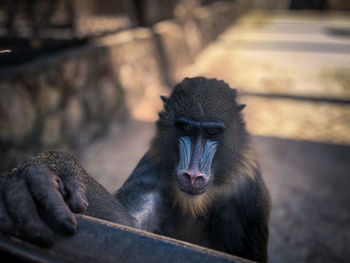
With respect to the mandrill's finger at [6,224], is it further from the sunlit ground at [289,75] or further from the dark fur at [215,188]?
the sunlit ground at [289,75]

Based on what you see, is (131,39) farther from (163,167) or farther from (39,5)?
(163,167)

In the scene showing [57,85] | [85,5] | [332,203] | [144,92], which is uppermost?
[85,5]

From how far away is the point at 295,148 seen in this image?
13.1 ft

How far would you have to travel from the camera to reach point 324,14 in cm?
2123

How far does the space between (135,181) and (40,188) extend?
2.68ft

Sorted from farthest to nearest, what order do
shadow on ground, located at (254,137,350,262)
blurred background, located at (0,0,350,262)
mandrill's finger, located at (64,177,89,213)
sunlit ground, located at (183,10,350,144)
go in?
1. sunlit ground, located at (183,10,350,144)
2. blurred background, located at (0,0,350,262)
3. shadow on ground, located at (254,137,350,262)
4. mandrill's finger, located at (64,177,89,213)

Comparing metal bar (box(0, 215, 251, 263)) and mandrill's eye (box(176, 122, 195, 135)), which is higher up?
metal bar (box(0, 215, 251, 263))

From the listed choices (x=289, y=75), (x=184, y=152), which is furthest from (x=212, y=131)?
(x=289, y=75)

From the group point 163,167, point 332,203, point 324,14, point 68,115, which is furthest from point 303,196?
point 324,14

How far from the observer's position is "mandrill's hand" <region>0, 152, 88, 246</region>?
2.65 ft

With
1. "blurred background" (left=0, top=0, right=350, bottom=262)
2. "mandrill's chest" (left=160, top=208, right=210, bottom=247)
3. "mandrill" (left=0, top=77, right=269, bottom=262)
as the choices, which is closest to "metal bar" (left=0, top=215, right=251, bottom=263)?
"mandrill" (left=0, top=77, right=269, bottom=262)

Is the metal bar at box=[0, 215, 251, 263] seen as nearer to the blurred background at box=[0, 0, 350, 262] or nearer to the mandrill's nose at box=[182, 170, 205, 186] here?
the mandrill's nose at box=[182, 170, 205, 186]

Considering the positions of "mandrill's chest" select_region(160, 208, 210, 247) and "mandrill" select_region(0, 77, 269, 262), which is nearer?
"mandrill" select_region(0, 77, 269, 262)

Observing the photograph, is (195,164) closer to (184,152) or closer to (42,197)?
(184,152)
